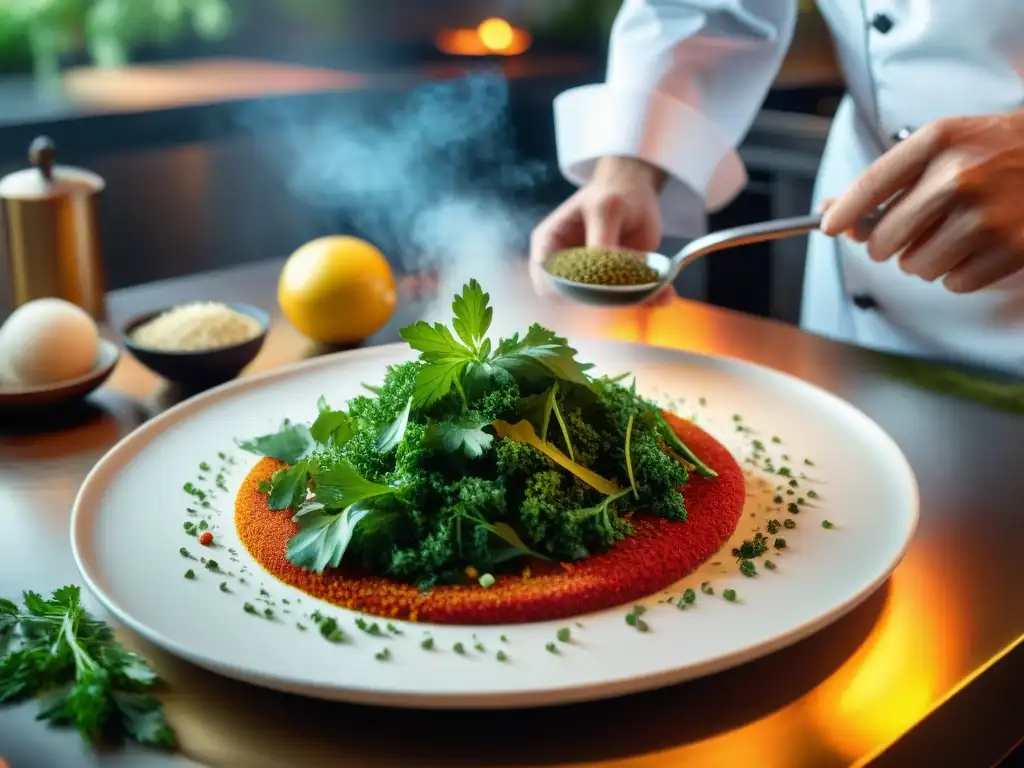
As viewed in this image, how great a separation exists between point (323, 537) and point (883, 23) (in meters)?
1.21

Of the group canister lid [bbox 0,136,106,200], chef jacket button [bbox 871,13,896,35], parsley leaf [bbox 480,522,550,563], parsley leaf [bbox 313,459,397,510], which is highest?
chef jacket button [bbox 871,13,896,35]

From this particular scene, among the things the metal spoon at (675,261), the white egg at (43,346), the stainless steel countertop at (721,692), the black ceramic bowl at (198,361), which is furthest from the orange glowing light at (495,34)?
the stainless steel countertop at (721,692)

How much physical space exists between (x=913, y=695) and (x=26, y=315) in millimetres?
1058

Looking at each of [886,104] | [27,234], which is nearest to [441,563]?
[27,234]

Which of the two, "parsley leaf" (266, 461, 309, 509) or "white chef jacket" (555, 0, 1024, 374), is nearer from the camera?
"parsley leaf" (266, 461, 309, 509)

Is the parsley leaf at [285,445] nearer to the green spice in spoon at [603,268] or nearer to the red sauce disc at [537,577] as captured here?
the red sauce disc at [537,577]

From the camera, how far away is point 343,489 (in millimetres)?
863

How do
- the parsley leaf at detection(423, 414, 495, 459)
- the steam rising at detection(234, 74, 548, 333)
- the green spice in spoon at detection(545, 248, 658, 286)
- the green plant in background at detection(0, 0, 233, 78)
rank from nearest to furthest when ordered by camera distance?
the parsley leaf at detection(423, 414, 495, 459)
the green spice in spoon at detection(545, 248, 658, 286)
the green plant in background at detection(0, 0, 233, 78)
the steam rising at detection(234, 74, 548, 333)

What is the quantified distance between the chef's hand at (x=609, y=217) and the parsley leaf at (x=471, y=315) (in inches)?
20.7

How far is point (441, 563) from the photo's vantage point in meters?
0.82

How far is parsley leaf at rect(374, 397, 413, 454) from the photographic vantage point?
3.02 feet

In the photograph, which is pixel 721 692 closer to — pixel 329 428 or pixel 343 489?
pixel 343 489

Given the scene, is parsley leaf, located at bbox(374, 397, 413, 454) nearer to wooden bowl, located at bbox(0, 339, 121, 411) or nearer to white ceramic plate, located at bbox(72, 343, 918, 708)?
white ceramic plate, located at bbox(72, 343, 918, 708)

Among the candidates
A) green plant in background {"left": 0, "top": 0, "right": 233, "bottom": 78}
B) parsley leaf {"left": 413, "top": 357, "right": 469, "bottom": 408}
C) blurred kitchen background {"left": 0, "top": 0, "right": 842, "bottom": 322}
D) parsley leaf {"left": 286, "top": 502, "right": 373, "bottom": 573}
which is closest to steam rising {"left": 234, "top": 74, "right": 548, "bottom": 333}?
blurred kitchen background {"left": 0, "top": 0, "right": 842, "bottom": 322}
